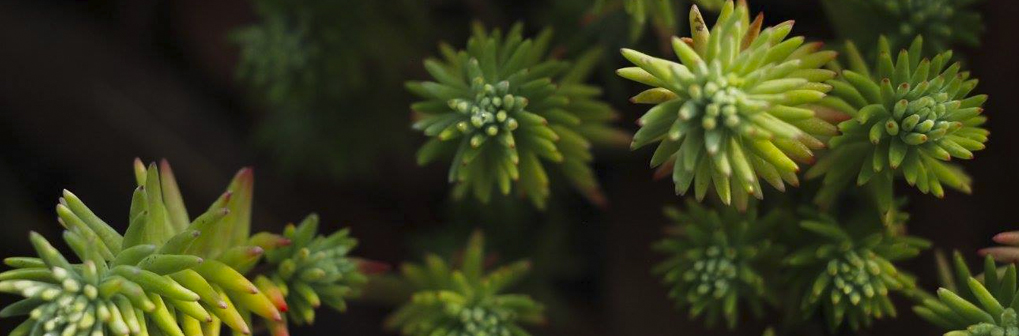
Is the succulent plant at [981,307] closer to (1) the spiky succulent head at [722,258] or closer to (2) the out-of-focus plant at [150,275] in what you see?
(1) the spiky succulent head at [722,258]

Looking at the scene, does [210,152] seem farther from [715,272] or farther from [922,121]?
[922,121]

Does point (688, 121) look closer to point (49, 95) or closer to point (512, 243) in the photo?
point (512, 243)

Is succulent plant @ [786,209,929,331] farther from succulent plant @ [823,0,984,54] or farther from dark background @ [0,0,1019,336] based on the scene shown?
dark background @ [0,0,1019,336]

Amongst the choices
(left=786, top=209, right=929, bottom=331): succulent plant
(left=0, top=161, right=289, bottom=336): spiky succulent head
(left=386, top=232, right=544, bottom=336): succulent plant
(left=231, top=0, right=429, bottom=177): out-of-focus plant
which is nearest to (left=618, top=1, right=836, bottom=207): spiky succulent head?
(left=786, top=209, right=929, bottom=331): succulent plant

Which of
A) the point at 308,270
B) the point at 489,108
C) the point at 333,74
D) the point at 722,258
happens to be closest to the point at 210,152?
the point at 333,74

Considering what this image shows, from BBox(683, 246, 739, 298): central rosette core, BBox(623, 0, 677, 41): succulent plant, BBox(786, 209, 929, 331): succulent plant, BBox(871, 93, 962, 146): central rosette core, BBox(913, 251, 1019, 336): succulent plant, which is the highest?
BBox(623, 0, 677, 41): succulent plant

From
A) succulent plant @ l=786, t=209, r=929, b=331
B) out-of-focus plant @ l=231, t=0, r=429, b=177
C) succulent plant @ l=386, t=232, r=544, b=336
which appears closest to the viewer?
succulent plant @ l=786, t=209, r=929, b=331

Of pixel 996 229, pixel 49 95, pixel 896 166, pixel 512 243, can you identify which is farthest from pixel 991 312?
pixel 49 95

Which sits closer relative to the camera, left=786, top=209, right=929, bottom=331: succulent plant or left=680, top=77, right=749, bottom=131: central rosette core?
left=680, top=77, right=749, bottom=131: central rosette core
